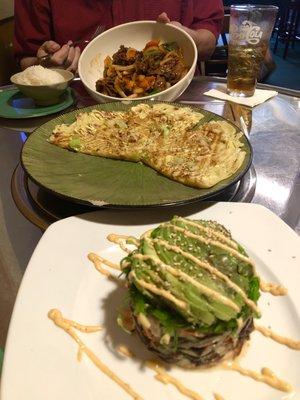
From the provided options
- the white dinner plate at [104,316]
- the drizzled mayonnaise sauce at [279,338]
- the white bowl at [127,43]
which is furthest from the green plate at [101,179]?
the white bowl at [127,43]

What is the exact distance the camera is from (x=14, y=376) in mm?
618

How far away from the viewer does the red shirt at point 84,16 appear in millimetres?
2102

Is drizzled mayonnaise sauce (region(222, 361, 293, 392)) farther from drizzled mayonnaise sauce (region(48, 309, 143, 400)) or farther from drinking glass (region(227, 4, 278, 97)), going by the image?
drinking glass (region(227, 4, 278, 97))

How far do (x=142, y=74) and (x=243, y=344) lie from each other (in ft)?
4.15

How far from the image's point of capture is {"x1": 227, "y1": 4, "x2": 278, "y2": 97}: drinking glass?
1574mm

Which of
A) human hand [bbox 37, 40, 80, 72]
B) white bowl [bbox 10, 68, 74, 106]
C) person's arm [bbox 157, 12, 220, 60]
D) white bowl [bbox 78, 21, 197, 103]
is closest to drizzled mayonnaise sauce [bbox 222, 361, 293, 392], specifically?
white bowl [bbox 78, 21, 197, 103]

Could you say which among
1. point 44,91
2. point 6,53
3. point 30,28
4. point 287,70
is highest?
point 30,28

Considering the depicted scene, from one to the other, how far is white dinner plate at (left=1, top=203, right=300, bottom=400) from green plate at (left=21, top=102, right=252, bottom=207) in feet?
0.16

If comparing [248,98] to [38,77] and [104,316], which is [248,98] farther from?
[104,316]

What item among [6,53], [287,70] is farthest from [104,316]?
[287,70]

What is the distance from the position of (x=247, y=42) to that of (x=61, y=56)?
87 cm

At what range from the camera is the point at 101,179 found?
1099mm

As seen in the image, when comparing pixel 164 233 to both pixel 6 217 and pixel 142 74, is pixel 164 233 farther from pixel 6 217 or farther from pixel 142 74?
pixel 142 74

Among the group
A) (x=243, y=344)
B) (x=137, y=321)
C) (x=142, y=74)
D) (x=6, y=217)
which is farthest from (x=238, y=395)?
(x=142, y=74)
